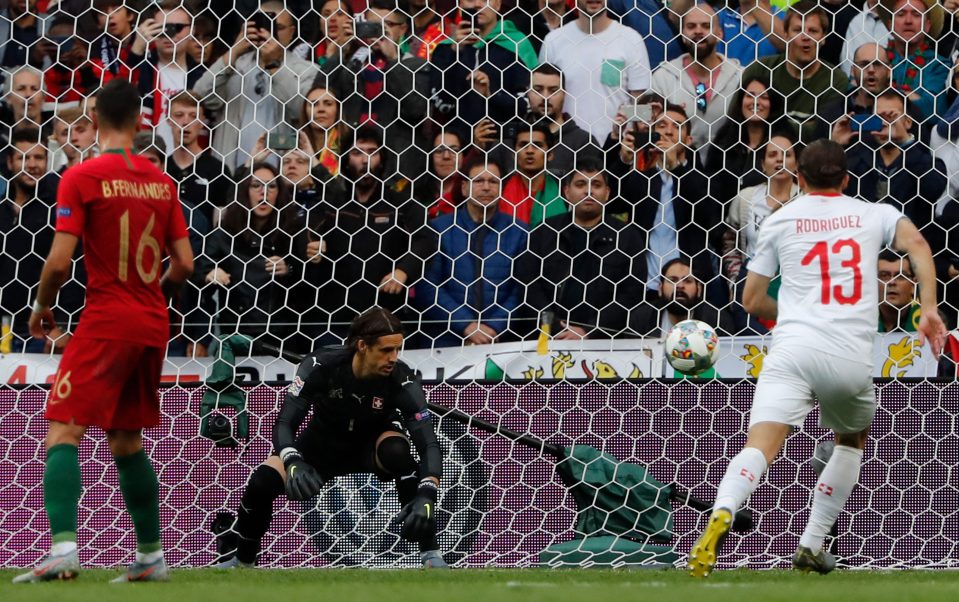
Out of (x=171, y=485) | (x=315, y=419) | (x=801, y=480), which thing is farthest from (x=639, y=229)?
(x=171, y=485)

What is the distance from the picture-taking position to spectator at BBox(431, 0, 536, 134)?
8641mm

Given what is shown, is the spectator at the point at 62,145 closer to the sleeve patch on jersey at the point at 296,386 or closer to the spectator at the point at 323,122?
the spectator at the point at 323,122

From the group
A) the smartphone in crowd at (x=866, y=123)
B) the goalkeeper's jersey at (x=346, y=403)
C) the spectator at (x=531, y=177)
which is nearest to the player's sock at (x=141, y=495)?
the goalkeeper's jersey at (x=346, y=403)

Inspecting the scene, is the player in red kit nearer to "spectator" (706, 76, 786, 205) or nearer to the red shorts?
the red shorts

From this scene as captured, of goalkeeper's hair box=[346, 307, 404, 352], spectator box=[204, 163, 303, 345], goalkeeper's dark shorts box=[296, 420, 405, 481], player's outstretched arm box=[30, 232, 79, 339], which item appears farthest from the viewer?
spectator box=[204, 163, 303, 345]

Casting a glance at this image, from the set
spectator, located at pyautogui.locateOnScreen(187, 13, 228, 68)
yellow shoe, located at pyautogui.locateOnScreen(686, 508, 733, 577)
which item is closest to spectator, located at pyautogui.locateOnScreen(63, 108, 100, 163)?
spectator, located at pyautogui.locateOnScreen(187, 13, 228, 68)

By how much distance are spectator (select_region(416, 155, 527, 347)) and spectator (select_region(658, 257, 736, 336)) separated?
0.76 metres

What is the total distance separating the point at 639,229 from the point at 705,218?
39 cm

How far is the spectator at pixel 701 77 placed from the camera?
337 inches

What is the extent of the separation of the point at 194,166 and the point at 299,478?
2584mm

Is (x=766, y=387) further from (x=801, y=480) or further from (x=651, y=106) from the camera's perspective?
(x=651, y=106)

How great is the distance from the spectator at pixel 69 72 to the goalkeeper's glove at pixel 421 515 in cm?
341

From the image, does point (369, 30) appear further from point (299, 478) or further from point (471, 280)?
point (299, 478)

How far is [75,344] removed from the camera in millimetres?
5047
